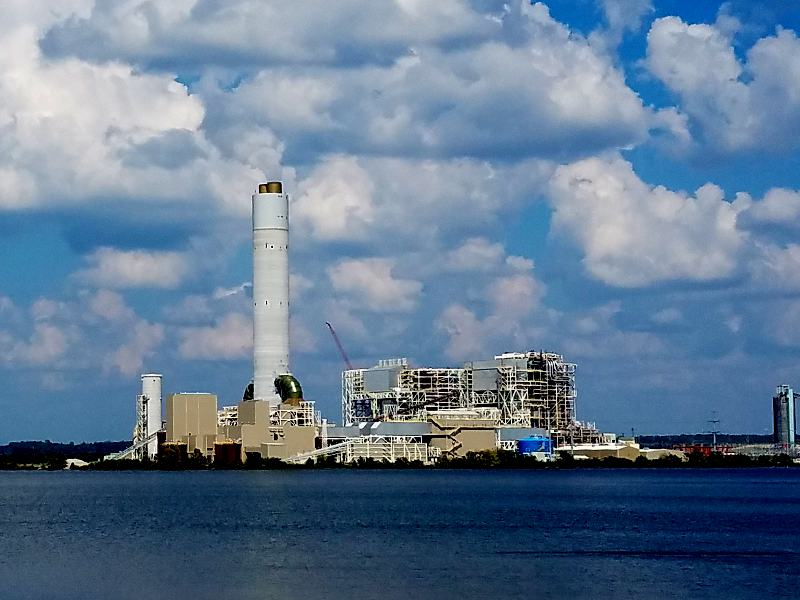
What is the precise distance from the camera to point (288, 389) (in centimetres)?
18050

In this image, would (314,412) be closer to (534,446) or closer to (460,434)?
(460,434)

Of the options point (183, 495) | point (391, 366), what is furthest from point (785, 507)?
point (391, 366)

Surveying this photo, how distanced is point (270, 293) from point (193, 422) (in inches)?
817

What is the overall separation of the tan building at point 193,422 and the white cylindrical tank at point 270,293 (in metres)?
7.43

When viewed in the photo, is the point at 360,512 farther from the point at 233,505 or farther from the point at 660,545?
the point at 660,545

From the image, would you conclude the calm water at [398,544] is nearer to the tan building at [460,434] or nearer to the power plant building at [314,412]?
the power plant building at [314,412]

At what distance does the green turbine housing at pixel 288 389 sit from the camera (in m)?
181

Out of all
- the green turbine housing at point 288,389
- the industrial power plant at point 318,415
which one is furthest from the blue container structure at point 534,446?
the green turbine housing at point 288,389

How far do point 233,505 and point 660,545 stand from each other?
4489 cm

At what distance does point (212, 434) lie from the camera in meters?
187

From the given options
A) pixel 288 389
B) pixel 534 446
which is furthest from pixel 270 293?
pixel 534 446

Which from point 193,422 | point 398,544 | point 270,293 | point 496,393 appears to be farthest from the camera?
point 496,393

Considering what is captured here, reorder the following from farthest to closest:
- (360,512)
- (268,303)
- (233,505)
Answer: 1. (268,303)
2. (233,505)
3. (360,512)

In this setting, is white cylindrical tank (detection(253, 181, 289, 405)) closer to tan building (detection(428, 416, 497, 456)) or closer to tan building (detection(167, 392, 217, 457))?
tan building (detection(167, 392, 217, 457))
